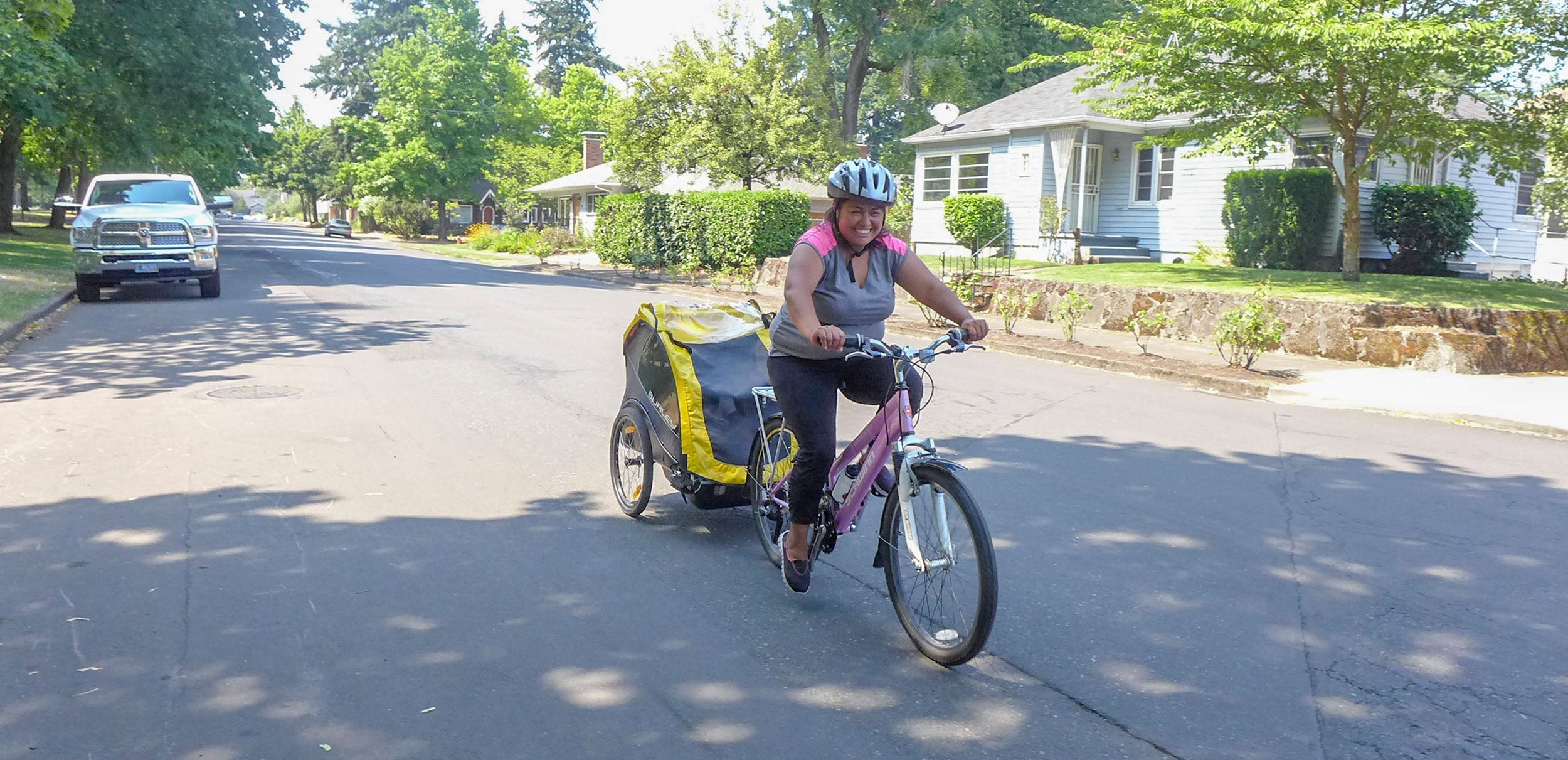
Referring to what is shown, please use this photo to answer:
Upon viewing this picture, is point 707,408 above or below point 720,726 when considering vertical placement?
above

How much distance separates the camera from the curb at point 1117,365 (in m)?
11.7

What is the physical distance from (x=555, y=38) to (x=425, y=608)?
9125 centimetres

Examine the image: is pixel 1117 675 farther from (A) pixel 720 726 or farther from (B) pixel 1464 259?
(B) pixel 1464 259

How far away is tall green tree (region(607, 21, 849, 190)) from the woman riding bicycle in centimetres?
2800

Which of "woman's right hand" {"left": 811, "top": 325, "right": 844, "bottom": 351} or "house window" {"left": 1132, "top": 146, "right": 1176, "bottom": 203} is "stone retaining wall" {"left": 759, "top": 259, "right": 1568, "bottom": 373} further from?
"house window" {"left": 1132, "top": 146, "right": 1176, "bottom": 203}

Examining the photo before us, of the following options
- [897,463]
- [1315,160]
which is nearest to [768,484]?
[897,463]

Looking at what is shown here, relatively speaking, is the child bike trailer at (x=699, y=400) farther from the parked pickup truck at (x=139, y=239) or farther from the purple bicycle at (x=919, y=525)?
the parked pickup truck at (x=139, y=239)

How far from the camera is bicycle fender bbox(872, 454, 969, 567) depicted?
4215 mm

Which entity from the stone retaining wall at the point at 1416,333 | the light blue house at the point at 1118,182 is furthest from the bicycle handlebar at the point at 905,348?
the light blue house at the point at 1118,182

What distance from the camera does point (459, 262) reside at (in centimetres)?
3822

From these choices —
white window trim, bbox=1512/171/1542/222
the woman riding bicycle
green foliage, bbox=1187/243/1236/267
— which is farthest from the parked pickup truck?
white window trim, bbox=1512/171/1542/222

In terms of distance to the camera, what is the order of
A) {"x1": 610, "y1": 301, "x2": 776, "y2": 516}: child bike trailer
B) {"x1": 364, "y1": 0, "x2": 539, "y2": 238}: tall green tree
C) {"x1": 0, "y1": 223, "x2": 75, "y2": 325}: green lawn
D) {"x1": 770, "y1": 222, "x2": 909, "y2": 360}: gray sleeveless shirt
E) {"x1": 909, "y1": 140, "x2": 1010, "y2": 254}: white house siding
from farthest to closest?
{"x1": 364, "y1": 0, "x2": 539, "y2": 238}: tall green tree → {"x1": 909, "y1": 140, "x2": 1010, "y2": 254}: white house siding → {"x1": 0, "y1": 223, "x2": 75, "y2": 325}: green lawn → {"x1": 610, "y1": 301, "x2": 776, "y2": 516}: child bike trailer → {"x1": 770, "y1": 222, "x2": 909, "y2": 360}: gray sleeveless shirt

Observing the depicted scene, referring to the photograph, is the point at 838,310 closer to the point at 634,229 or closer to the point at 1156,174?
the point at 1156,174

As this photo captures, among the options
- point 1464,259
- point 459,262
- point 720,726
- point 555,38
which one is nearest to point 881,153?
point 459,262
